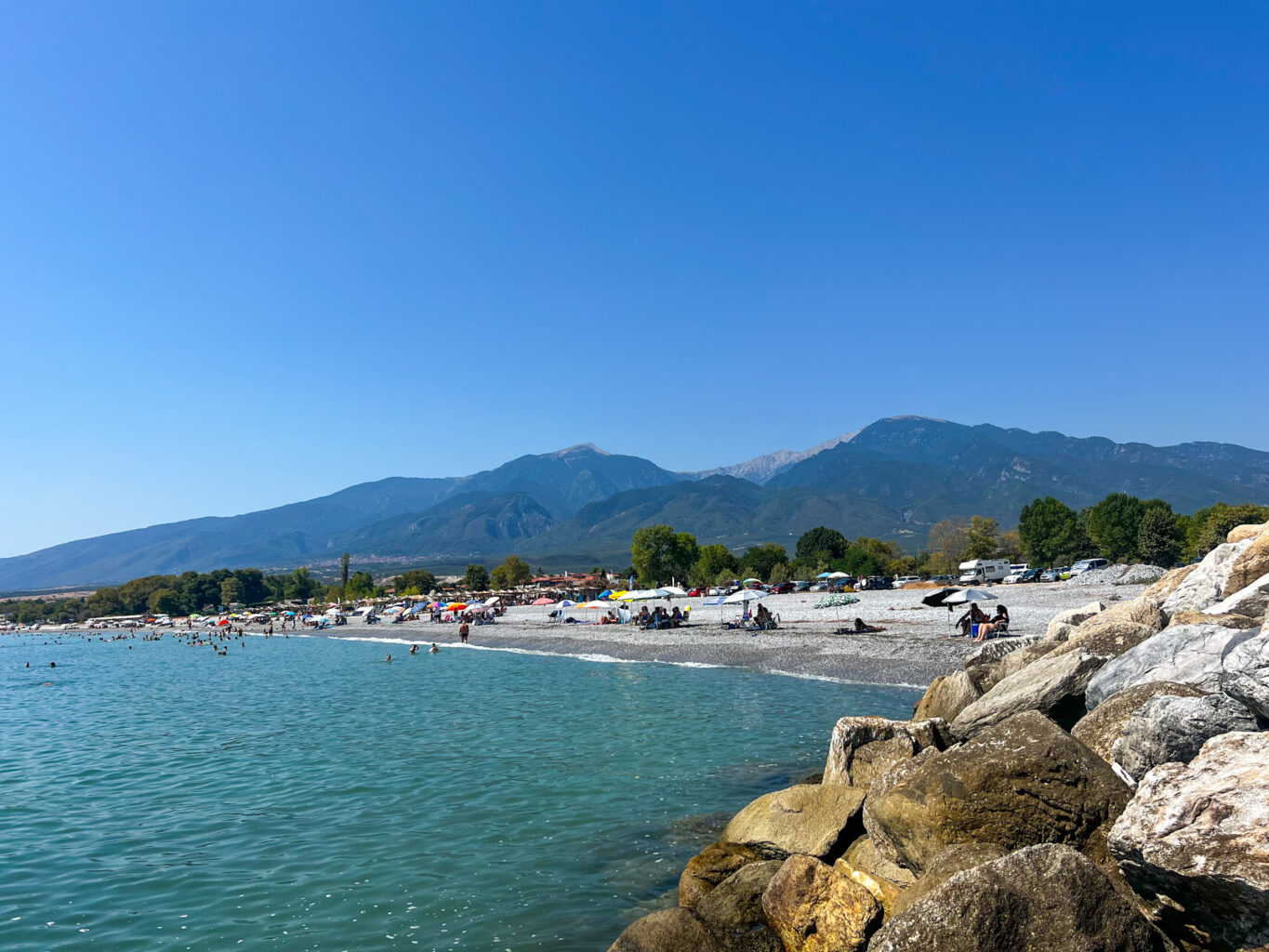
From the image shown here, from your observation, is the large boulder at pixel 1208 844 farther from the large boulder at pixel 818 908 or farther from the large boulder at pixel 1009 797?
the large boulder at pixel 818 908

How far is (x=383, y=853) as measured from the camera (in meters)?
13.6

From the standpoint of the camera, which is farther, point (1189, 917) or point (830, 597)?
point (830, 597)

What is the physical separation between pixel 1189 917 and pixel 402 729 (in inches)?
929

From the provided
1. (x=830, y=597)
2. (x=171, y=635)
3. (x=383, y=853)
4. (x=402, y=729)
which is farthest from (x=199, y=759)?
(x=171, y=635)

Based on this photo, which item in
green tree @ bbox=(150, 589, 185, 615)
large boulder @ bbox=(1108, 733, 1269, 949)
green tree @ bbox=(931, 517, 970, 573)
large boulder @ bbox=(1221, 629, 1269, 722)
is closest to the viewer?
large boulder @ bbox=(1108, 733, 1269, 949)

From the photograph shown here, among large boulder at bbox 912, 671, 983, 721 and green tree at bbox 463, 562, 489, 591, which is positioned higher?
large boulder at bbox 912, 671, 983, 721

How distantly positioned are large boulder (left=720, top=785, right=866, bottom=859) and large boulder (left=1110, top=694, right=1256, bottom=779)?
11.0 ft

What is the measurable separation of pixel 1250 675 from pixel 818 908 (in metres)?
5.34

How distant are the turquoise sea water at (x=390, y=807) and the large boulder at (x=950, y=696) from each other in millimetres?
3457

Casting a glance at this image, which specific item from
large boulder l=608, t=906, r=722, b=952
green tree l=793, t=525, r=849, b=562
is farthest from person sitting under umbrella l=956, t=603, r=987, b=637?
green tree l=793, t=525, r=849, b=562

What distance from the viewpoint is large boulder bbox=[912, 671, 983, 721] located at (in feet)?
48.9

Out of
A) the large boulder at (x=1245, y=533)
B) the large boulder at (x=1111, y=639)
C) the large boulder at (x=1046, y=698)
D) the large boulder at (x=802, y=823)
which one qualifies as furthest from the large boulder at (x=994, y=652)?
the large boulder at (x=802, y=823)

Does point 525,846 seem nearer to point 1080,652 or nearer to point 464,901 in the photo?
point 464,901

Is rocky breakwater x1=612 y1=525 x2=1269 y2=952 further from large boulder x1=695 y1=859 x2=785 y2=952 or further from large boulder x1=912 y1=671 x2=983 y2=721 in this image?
large boulder x1=912 y1=671 x2=983 y2=721
